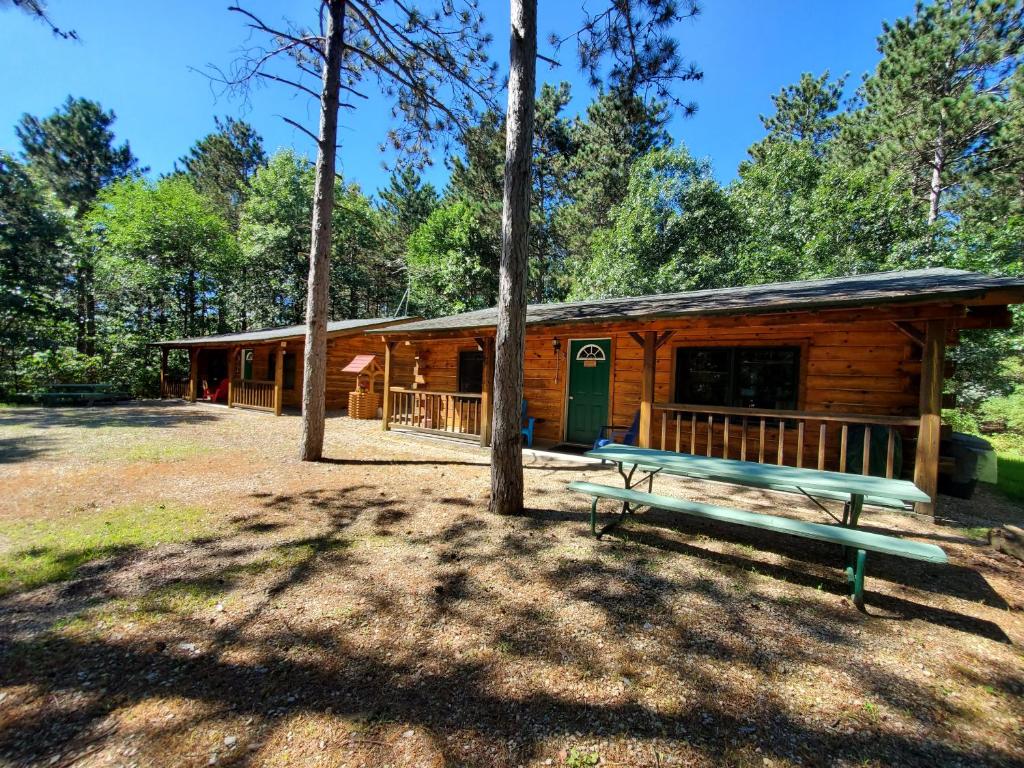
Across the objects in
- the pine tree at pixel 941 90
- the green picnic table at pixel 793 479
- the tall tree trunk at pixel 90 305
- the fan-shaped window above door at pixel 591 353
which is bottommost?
the green picnic table at pixel 793 479

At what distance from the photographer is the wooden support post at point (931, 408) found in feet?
14.6

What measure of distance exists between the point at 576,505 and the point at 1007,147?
1751 cm

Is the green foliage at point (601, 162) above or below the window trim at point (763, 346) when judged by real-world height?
above

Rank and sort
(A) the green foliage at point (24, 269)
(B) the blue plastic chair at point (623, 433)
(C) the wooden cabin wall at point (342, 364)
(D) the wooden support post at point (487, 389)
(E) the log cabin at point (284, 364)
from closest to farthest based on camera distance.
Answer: (B) the blue plastic chair at point (623, 433) < (D) the wooden support post at point (487, 389) < (E) the log cabin at point (284, 364) < (C) the wooden cabin wall at point (342, 364) < (A) the green foliage at point (24, 269)

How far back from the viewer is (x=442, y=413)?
10023mm

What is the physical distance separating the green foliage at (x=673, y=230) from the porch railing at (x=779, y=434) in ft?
34.2

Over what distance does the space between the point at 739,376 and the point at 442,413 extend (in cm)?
631

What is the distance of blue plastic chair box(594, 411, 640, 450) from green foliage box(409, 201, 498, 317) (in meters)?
15.2

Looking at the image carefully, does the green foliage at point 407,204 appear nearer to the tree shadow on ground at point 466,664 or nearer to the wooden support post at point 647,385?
the wooden support post at point 647,385

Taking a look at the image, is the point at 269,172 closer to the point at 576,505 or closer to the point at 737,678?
the point at 576,505

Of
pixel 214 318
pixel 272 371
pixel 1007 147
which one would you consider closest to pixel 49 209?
pixel 214 318

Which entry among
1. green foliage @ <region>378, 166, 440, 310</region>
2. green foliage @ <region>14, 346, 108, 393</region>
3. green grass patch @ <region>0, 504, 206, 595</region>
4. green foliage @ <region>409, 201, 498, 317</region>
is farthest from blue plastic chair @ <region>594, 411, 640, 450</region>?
green foliage @ <region>378, 166, 440, 310</region>

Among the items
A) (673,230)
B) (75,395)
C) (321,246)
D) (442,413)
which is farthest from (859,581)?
(75,395)

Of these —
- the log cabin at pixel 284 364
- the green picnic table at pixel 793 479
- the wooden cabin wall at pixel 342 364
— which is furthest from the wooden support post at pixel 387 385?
the green picnic table at pixel 793 479
